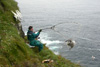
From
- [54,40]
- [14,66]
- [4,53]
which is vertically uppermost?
[4,53]

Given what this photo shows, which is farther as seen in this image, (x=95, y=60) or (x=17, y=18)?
(x=95, y=60)

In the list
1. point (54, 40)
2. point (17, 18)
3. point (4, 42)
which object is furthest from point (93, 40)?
point (4, 42)

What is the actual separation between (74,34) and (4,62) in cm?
4662

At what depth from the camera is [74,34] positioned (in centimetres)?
5278

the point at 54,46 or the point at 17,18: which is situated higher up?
the point at 17,18

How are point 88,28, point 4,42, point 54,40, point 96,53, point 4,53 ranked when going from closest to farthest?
point 4,53
point 4,42
point 96,53
point 54,40
point 88,28

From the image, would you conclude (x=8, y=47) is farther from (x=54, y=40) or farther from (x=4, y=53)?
(x=54, y=40)

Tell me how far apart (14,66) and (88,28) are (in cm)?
5495

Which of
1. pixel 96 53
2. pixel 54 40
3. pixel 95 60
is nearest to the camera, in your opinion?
pixel 95 60

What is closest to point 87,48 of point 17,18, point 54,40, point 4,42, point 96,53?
point 96,53

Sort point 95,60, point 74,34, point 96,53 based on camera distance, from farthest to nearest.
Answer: point 74,34 → point 96,53 → point 95,60

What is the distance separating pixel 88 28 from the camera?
2372 inches

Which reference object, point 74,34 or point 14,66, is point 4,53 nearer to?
point 14,66

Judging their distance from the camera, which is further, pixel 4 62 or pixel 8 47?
pixel 8 47
